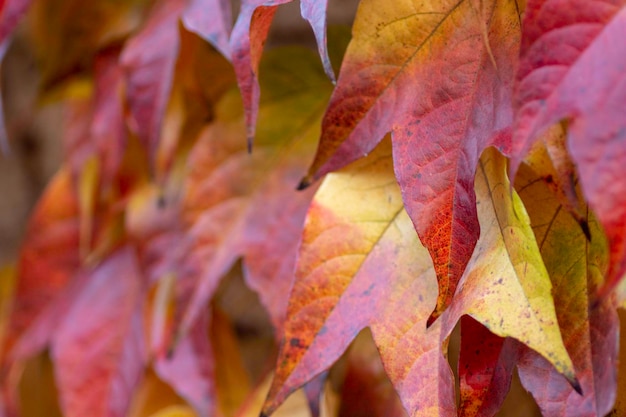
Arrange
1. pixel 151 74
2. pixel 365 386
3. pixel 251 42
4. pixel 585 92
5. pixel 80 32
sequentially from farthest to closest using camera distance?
pixel 80 32 < pixel 151 74 < pixel 365 386 < pixel 251 42 < pixel 585 92

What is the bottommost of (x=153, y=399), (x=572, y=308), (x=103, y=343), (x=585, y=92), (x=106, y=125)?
(x=153, y=399)

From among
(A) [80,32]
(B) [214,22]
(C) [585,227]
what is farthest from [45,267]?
(C) [585,227]

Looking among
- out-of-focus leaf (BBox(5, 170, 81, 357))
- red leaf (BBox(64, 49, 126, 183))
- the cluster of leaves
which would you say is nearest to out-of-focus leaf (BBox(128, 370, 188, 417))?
the cluster of leaves

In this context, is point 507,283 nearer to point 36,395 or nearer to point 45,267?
point 45,267

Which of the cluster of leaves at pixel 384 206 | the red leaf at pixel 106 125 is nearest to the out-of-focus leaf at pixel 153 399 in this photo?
the cluster of leaves at pixel 384 206

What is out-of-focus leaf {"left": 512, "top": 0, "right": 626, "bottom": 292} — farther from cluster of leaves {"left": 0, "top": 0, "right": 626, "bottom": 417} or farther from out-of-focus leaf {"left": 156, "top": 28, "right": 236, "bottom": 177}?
out-of-focus leaf {"left": 156, "top": 28, "right": 236, "bottom": 177}

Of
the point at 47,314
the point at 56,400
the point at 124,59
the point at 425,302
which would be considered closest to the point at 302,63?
the point at 124,59

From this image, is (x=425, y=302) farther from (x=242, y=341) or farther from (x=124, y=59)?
(x=242, y=341)
